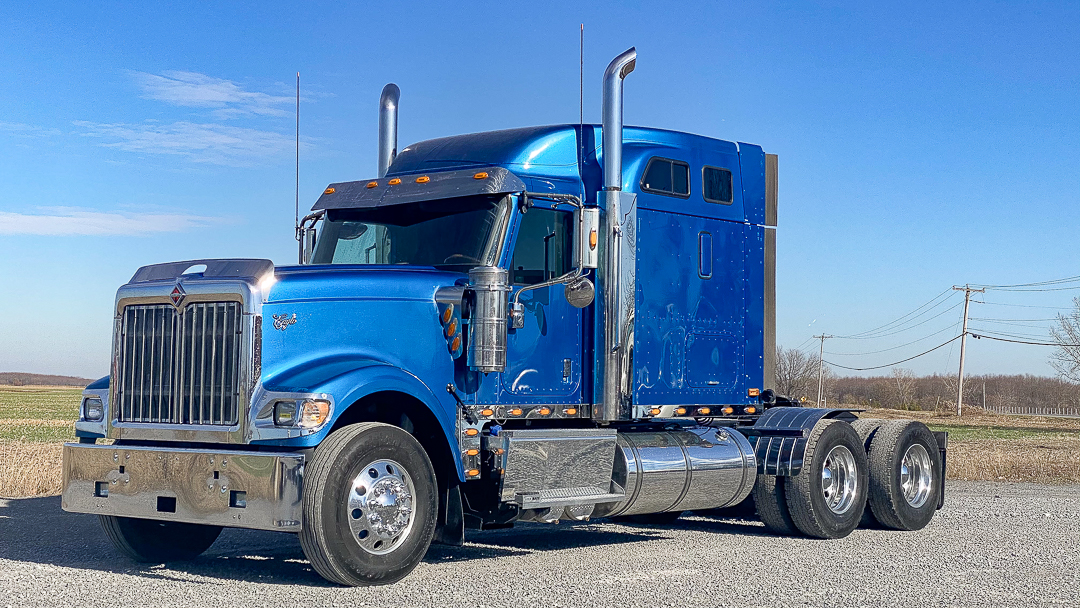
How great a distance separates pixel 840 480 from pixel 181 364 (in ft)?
23.3

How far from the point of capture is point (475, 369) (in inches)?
357

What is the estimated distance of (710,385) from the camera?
1141 cm

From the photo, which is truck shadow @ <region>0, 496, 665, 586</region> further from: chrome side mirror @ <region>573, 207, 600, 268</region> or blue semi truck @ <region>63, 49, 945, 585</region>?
chrome side mirror @ <region>573, 207, 600, 268</region>

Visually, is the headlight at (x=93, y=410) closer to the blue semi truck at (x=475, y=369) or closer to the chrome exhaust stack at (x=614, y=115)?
the blue semi truck at (x=475, y=369)

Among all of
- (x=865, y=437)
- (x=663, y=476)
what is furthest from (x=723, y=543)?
(x=865, y=437)

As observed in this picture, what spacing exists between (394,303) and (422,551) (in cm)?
179

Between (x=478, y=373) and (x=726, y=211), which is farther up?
(x=726, y=211)

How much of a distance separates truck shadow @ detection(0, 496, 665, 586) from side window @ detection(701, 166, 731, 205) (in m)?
3.36

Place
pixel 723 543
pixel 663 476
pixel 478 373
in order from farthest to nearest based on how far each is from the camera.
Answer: pixel 723 543 → pixel 663 476 → pixel 478 373

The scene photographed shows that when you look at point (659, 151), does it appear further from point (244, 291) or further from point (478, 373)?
point (244, 291)

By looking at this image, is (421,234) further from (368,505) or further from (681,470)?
(681,470)

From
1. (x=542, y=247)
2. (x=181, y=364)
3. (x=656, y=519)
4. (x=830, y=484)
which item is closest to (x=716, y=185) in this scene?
(x=542, y=247)

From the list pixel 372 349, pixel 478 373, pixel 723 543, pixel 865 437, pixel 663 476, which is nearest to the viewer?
pixel 372 349

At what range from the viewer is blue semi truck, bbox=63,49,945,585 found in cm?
802
